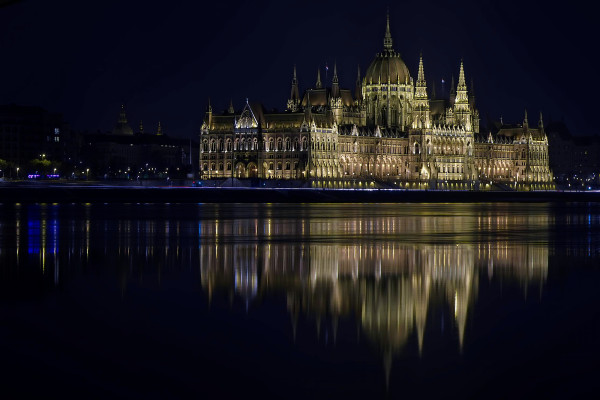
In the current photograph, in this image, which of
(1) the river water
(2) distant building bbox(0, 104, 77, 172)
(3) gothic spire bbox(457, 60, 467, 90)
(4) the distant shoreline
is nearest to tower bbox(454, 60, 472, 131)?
(3) gothic spire bbox(457, 60, 467, 90)

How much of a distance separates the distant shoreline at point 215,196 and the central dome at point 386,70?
38569mm

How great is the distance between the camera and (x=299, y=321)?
20.1 meters

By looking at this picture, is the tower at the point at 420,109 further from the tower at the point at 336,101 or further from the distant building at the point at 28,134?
the distant building at the point at 28,134

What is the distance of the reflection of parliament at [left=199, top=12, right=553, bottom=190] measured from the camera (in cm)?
15838

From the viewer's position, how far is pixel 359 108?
→ 179125 millimetres

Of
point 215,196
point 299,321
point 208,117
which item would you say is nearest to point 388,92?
point 208,117

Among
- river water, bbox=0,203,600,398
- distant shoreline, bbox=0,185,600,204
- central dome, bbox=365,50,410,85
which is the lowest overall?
river water, bbox=0,203,600,398

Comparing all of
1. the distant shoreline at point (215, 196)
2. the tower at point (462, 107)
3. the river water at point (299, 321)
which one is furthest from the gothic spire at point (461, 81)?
the river water at point (299, 321)

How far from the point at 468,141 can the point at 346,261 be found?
160 metres

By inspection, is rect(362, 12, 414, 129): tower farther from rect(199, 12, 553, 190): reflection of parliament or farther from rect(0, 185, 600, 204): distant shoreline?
rect(0, 185, 600, 204): distant shoreline

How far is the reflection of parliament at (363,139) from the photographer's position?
520ft

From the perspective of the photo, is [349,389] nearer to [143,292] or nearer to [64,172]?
[143,292]

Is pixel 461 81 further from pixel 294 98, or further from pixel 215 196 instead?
pixel 215 196

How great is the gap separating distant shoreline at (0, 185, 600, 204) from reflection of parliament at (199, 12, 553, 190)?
20.9 m
